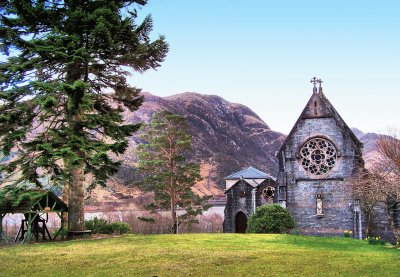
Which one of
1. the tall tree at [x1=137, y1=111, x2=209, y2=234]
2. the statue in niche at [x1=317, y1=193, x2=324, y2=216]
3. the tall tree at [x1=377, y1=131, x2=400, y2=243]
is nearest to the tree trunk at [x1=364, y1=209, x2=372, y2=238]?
the statue in niche at [x1=317, y1=193, x2=324, y2=216]

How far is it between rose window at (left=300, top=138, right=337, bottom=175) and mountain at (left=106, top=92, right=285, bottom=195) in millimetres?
65794

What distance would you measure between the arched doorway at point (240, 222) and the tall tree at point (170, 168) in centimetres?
320

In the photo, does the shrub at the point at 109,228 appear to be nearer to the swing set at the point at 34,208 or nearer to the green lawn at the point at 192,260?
the swing set at the point at 34,208

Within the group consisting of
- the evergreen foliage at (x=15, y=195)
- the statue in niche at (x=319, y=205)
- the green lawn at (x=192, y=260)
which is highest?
the evergreen foliage at (x=15, y=195)

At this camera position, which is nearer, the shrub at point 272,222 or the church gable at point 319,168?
the shrub at point 272,222

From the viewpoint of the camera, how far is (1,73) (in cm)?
2356

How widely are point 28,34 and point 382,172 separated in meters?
20.5

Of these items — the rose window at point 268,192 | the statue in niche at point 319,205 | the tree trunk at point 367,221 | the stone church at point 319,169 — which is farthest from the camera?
the rose window at point 268,192

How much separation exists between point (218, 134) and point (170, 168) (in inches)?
4255

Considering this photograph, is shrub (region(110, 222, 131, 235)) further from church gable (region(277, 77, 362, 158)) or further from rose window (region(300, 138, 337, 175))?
rose window (region(300, 138, 337, 175))

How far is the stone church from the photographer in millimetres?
34281

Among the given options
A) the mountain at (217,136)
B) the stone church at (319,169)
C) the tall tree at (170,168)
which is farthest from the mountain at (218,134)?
the stone church at (319,169)

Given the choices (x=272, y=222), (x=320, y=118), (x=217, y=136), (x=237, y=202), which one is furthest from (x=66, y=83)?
(x=217, y=136)

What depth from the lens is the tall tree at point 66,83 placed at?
22.5 metres
